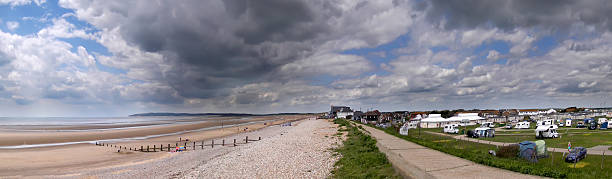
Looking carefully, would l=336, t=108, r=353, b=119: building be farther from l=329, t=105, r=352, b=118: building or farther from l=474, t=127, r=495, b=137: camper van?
l=474, t=127, r=495, b=137: camper van

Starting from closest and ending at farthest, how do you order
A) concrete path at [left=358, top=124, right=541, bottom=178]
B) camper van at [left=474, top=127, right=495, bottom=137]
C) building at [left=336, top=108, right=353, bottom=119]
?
concrete path at [left=358, top=124, right=541, bottom=178], camper van at [left=474, top=127, right=495, bottom=137], building at [left=336, top=108, right=353, bottom=119]

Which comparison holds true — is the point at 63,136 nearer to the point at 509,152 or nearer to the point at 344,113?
the point at 509,152

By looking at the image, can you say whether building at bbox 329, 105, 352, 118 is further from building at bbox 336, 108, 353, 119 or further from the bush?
the bush

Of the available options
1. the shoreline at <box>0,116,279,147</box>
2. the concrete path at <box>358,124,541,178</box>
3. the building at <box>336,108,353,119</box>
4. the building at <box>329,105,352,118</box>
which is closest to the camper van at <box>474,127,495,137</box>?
the concrete path at <box>358,124,541,178</box>

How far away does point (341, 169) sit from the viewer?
15.6 m

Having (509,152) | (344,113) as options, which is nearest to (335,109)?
(344,113)

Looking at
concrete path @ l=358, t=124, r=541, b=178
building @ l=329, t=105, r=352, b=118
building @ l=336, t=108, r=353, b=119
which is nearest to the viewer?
concrete path @ l=358, t=124, r=541, b=178

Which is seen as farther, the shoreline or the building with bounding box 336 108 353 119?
the building with bounding box 336 108 353 119

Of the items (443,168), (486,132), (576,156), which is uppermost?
(443,168)

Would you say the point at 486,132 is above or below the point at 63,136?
above

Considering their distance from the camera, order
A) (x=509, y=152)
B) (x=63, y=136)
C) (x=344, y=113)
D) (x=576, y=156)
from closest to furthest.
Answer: (x=576, y=156) < (x=509, y=152) < (x=63, y=136) < (x=344, y=113)

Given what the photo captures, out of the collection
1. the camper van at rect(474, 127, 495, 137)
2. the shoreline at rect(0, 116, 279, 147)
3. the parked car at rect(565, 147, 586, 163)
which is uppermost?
the parked car at rect(565, 147, 586, 163)

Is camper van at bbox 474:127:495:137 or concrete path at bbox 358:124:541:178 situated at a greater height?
concrete path at bbox 358:124:541:178

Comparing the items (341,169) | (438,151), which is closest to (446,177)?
(341,169)
